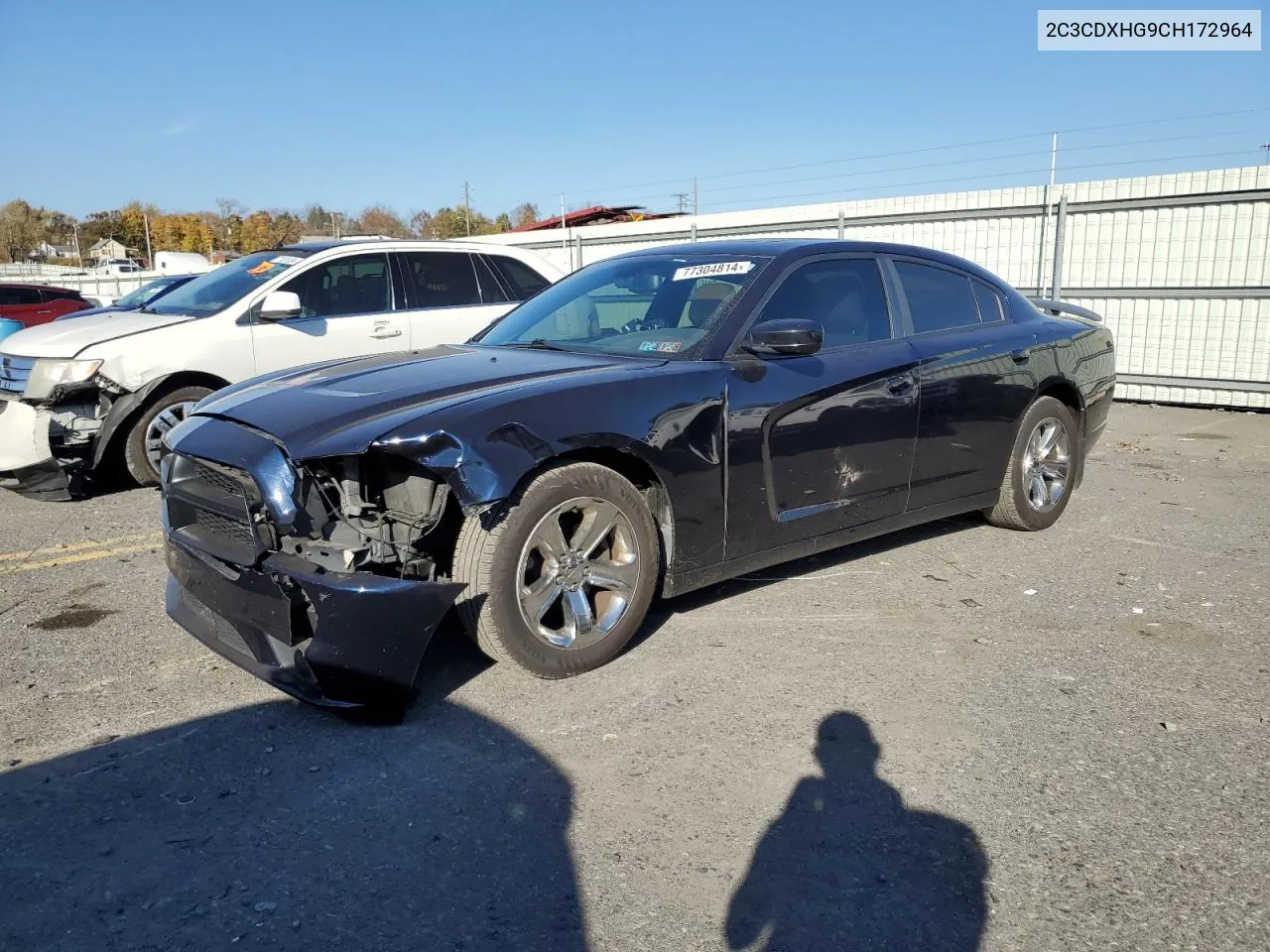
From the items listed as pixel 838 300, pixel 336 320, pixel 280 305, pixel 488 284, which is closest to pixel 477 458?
pixel 838 300

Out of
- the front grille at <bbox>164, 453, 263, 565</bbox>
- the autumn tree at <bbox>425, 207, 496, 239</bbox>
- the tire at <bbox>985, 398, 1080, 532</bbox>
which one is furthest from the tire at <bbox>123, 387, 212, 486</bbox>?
the autumn tree at <bbox>425, 207, 496, 239</bbox>

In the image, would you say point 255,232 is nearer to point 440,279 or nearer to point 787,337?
point 440,279

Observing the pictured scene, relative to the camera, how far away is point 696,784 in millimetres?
2932

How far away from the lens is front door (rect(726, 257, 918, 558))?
3988 mm

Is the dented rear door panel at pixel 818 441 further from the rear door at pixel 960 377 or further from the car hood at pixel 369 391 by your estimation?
the car hood at pixel 369 391

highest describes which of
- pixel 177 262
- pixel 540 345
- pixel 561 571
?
pixel 177 262

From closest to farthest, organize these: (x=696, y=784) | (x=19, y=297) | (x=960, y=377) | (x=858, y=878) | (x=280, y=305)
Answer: (x=858, y=878) < (x=696, y=784) < (x=960, y=377) < (x=280, y=305) < (x=19, y=297)

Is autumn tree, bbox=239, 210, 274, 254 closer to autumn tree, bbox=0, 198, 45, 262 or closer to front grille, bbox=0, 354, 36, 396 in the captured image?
autumn tree, bbox=0, 198, 45, 262

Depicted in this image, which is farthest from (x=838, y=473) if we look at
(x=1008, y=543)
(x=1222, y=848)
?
(x=1222, y=848)

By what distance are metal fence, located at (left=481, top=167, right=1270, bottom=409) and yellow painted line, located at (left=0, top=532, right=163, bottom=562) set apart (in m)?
10.1

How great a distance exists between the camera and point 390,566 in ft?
10.8

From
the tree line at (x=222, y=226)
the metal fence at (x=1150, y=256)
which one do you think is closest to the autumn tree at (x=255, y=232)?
the tree line at (x=222, y=226)

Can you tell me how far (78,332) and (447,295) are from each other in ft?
8.71

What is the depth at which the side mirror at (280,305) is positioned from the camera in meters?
6.83
